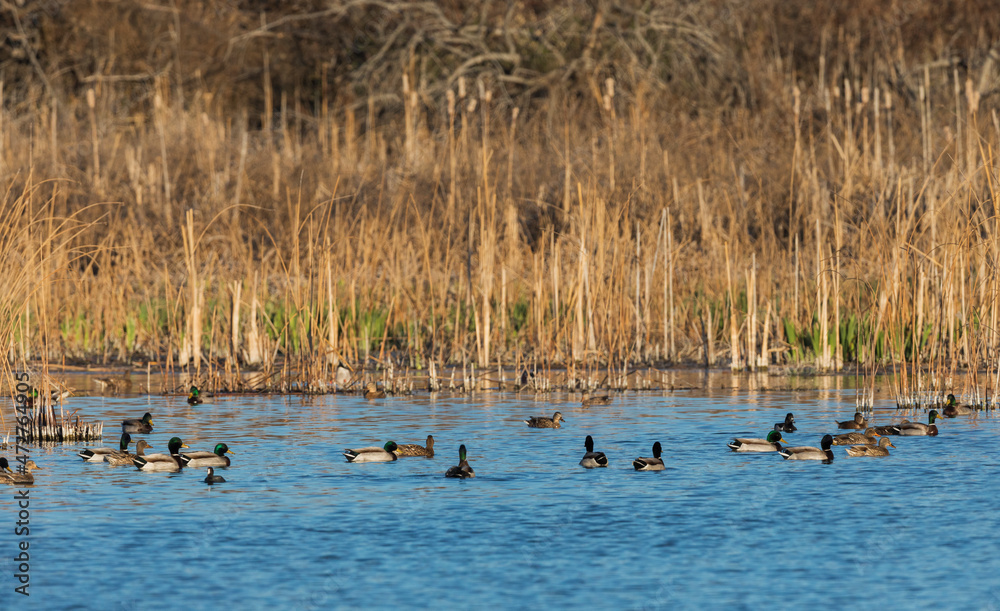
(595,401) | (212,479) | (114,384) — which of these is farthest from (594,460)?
(114,384)

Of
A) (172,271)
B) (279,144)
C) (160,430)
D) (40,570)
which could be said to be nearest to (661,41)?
(279,144)

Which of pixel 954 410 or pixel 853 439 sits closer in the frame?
pixel 853 439

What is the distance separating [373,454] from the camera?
30.7 ft

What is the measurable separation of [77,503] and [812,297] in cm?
918

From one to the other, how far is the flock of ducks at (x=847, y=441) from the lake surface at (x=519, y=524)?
124 millimetres

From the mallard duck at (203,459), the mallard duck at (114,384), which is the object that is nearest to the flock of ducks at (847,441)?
the mallard duck at (203,459)

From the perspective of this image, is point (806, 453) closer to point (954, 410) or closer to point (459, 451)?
point (459, 451)

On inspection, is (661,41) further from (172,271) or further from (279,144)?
(172,271)

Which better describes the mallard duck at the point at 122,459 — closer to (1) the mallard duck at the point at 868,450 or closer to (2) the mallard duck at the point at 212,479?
(2) the mallard duck at the point at 212,479

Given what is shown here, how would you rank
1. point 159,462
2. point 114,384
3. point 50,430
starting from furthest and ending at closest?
point 114,384, point 50,430, point 159,462

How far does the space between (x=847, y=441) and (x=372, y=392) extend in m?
4.56

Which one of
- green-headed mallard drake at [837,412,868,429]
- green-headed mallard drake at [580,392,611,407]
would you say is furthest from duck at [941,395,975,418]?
green-headed mallard drake at [580,392,611,407]

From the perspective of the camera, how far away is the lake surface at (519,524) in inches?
242

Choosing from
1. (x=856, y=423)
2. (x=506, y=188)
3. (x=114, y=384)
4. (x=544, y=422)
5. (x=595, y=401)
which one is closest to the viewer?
(x=856, y=423)
